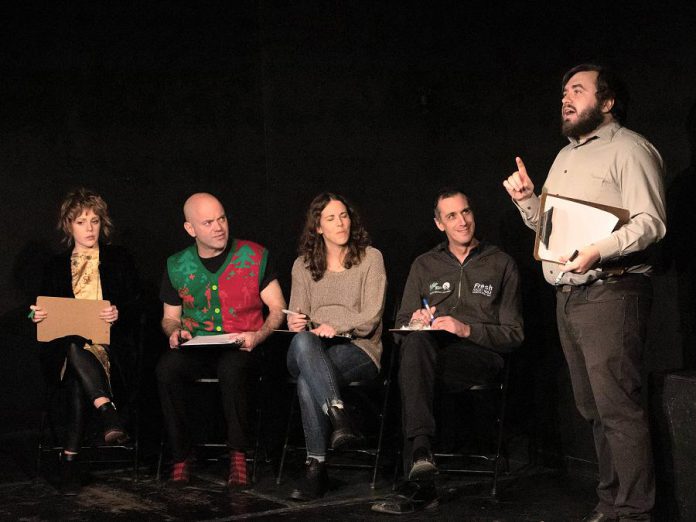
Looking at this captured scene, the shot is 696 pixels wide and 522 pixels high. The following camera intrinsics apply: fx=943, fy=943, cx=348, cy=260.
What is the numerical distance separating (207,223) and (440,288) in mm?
1232

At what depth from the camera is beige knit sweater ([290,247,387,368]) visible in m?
4.61

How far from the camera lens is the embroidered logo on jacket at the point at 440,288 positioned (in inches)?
180

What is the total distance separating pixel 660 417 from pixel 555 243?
0.73m

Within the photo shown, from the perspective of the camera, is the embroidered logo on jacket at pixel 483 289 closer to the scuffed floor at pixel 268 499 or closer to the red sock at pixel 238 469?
the scuffed floor at pixel 268 499

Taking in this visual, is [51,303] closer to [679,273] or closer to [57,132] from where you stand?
[57,132]

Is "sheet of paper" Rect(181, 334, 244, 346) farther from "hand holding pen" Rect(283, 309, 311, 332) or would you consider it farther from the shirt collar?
the shirt collar

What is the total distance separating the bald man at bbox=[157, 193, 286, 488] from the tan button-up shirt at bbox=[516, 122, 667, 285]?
1.67 metres

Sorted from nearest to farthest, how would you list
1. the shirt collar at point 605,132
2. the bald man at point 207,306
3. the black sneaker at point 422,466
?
1. the shirt collar at point 605,132
2. the black sneaker at point 422,466
3. the bald man at point 207,306

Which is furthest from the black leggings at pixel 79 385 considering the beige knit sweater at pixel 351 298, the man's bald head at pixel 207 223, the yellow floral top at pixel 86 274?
the beige knit sweater at pixel 351 298

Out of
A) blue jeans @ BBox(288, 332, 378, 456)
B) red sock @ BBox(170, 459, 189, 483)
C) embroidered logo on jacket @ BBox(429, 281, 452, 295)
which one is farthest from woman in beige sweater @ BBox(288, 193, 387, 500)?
red sock @ BBox(170, 459, 189, 483)

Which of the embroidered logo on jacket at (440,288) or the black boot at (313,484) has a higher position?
the embroidered logo on jacket at (440,288)

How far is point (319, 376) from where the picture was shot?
14.0 ft

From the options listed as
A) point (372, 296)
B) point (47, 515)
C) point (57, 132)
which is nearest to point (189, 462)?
point (47, 515)

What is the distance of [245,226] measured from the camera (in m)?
5.66
